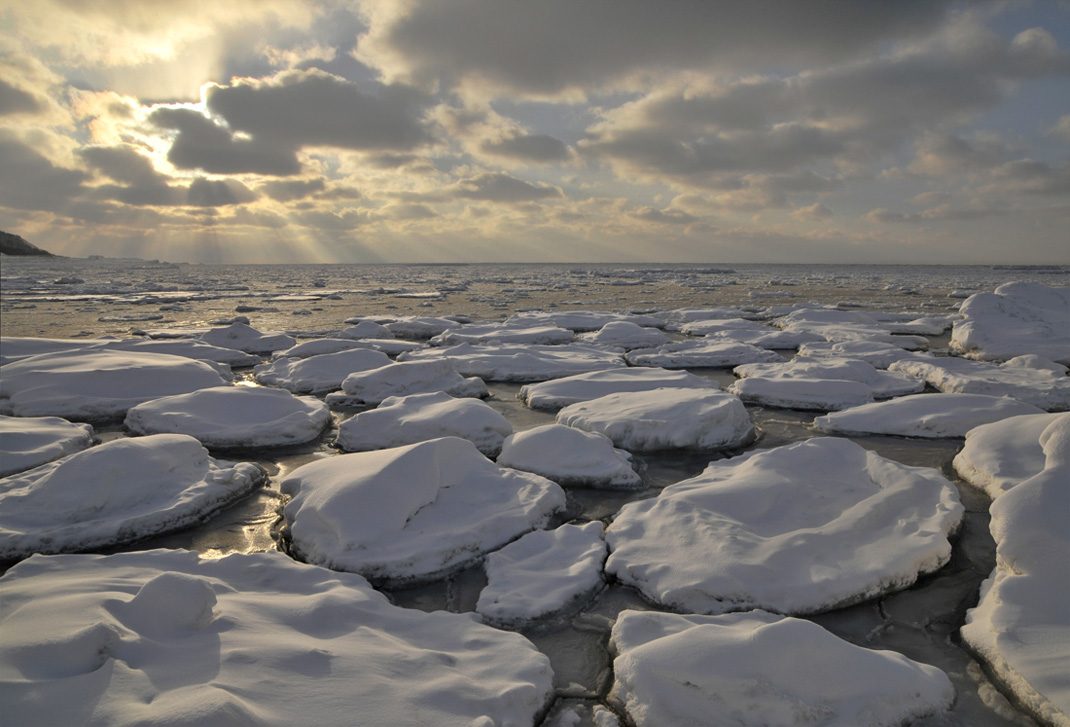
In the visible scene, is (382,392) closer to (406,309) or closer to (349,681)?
(349,681)

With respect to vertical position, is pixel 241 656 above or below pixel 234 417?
below

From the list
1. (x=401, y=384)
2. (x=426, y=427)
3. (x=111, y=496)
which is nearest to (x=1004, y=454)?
(x=426, y=427)

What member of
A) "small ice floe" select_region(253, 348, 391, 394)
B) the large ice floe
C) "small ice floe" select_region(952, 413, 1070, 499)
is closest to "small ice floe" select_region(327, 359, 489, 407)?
"small ice floe" select_region(253, 348, 391, 394)

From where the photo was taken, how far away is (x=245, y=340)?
11359 mm

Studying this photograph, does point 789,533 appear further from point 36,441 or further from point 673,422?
point 36,441

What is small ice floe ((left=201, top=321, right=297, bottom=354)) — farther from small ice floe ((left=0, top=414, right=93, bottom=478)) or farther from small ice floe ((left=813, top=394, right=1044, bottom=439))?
small ice floe ((left=813, top=394, right=1044, bottom=439))

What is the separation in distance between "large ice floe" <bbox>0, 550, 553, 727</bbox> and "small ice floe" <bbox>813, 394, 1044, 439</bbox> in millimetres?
4985

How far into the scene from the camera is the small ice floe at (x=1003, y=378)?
676 cm

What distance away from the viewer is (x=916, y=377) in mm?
8141

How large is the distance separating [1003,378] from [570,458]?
6.34 metres

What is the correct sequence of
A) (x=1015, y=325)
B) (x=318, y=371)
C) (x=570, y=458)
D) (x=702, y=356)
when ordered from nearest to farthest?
(x=570, y=458) < (x=318, y=371) < (x=702, y=356) < (x=1015, y=325)

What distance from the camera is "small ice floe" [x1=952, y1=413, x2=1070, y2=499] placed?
4.28 meters

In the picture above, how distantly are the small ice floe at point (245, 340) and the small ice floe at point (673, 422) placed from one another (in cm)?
746

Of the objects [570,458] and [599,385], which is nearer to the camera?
[570,458]
